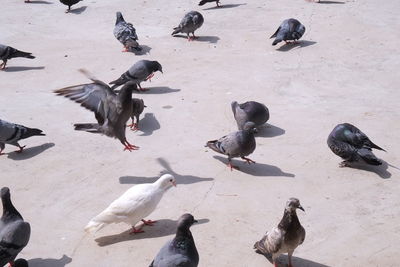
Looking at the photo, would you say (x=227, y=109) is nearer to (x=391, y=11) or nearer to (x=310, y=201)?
(x=310, y=201)

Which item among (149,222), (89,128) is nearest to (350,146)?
(149,222)

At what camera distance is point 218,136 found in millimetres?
7762

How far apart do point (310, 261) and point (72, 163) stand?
349 centimetres

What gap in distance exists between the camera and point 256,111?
24.9 ft

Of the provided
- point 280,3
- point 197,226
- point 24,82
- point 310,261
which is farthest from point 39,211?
point 280,3

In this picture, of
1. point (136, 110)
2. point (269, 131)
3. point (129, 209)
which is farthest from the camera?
point (136, 110)

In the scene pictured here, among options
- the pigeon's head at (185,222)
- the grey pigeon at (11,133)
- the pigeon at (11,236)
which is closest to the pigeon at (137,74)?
the grey pigeon at (11,133)

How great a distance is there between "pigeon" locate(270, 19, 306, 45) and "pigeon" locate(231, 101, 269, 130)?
377cm

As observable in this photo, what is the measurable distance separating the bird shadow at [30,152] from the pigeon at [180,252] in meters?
3.56

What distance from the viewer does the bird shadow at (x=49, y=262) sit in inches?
203

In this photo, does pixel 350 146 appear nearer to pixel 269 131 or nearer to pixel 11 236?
pixel 269 131

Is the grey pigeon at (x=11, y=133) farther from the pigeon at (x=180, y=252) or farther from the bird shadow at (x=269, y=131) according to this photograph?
the pigeon at (x=180, y=252)

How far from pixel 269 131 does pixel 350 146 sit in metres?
1.51

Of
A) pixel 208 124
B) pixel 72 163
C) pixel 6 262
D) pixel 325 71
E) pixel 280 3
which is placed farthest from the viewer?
pixel 280 3
